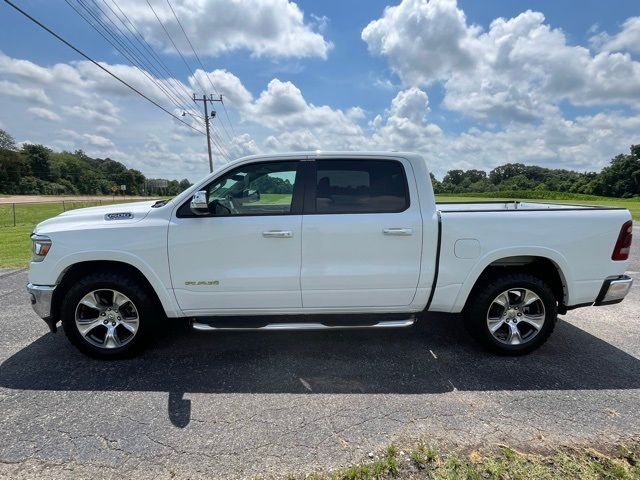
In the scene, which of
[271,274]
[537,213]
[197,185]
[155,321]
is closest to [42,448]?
[155,321]

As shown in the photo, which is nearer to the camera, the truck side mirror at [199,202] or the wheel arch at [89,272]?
the truck side mirror at [199,202]

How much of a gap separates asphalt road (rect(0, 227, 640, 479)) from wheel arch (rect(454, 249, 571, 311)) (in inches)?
23.7

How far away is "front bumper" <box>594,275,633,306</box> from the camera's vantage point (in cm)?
353

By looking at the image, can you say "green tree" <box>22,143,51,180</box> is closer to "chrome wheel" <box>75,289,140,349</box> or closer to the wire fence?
the wire fence

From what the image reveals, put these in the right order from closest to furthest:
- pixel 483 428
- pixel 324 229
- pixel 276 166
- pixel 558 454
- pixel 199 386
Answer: pixel 558 454 → pixel 483 428 → pixel 199 386 → pixel 324 229 → pixel 276 166

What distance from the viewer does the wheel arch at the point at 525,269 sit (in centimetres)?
347

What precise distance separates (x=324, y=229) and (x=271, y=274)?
636 millimetres

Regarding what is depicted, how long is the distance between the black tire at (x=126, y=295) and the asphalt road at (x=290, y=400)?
13 centimetres

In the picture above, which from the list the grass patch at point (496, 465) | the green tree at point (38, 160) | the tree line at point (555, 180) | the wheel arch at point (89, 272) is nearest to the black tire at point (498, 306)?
the grass patch at point (496, 465)

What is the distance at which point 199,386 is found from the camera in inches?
124

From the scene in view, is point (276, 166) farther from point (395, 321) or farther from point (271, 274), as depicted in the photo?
point (395, 321)

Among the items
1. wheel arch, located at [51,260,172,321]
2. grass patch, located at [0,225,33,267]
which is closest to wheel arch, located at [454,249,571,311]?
wheel arch, located at [51,260,172,321]

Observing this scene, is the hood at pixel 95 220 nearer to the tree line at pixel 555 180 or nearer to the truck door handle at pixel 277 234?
the truck door handle at pixel 277 234

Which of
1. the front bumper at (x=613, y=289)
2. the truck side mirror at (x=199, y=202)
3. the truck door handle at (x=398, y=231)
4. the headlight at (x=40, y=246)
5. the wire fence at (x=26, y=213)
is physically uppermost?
the truck side mirror at (x=199, y=202)
